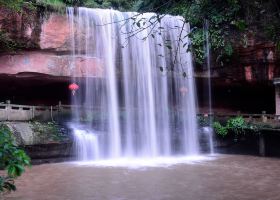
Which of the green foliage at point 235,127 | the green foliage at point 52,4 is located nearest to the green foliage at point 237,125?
the green foliage at point 235,127

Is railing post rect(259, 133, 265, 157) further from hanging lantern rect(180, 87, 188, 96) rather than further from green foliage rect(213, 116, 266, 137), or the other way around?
hanging lantern rect(180, 87, 188, 96)

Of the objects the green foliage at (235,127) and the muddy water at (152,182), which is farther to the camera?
the green foliage at (235,127)

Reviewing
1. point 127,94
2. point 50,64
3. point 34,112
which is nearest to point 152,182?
point 34,112

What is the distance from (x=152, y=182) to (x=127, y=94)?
895cm

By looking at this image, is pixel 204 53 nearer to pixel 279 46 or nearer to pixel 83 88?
pixel 83 88

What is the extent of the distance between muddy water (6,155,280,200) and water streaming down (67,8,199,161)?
12.6 ft

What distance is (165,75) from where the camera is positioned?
846 inches

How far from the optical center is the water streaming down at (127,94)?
19.5m

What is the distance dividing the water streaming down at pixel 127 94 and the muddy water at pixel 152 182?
3.83 metres

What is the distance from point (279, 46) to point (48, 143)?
12.1 metres

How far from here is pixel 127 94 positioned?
67.4 feet

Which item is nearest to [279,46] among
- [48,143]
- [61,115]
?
[48,143]

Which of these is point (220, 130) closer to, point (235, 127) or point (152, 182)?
point (235, 127)

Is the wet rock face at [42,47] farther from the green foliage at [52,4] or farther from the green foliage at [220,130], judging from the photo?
the green foliage at [220,130]
